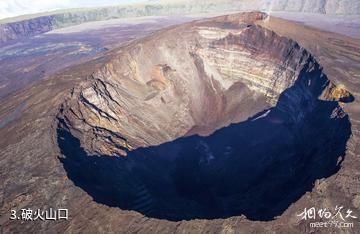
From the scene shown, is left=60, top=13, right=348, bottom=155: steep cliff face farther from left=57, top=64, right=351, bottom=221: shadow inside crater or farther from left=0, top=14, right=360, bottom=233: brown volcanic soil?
left=57, top=64, right=351, bottom=221: shadow inside crater

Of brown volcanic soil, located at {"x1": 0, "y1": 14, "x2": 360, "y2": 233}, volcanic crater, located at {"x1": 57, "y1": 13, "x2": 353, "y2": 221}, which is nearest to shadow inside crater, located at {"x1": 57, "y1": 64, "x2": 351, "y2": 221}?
volcanic crater, located at {"x1": 57, "y1": 13, "x2": 353, "y2": 221}

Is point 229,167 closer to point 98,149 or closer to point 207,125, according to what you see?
point 207,125

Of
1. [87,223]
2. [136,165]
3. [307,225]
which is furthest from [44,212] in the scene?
[307,225]

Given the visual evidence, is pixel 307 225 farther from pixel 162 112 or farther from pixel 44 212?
pixel 162 112

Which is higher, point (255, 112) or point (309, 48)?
point (309, 48)

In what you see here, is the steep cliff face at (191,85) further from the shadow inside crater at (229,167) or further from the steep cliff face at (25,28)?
the steep cliff face at (25,28)

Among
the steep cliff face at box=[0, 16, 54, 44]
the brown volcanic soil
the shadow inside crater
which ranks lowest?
the steep cliff face at box=[0, 16, 54, 44]
